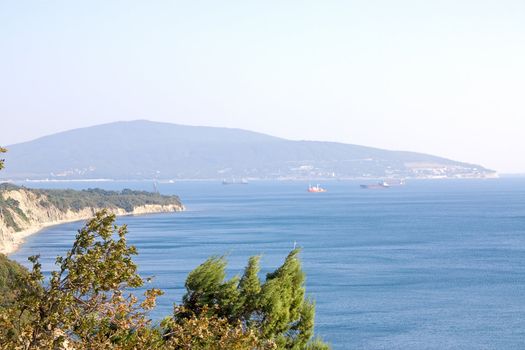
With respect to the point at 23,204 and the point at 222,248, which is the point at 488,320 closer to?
the point at 222,248

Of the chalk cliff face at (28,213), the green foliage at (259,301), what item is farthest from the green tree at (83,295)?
the chalk cliff face at (28,213)

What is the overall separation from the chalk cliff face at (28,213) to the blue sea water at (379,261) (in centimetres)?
240

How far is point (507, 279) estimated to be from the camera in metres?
62.3

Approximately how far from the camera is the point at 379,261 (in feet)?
241

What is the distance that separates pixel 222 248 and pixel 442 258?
62.2 ft

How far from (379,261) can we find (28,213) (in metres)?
56.1

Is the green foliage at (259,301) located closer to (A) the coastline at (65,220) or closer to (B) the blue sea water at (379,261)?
(B) the blue sea water at (379,261)

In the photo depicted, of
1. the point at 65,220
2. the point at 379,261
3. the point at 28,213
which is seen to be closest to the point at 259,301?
the point at 379,261

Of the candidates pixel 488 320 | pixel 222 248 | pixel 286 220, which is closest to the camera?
pixel 488 320

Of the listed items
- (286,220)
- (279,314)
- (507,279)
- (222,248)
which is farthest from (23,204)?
(279,314)

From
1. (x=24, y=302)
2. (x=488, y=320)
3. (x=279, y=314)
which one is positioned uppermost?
(x=24, y=302)

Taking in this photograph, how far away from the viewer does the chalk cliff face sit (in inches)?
3684

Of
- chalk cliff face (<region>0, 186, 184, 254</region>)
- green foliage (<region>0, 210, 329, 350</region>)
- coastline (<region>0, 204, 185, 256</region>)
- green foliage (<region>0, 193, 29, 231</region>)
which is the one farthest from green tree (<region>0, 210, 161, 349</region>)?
green foliage (<region>0, 193, 29, 231</region>)

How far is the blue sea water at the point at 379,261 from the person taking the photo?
148 ft
